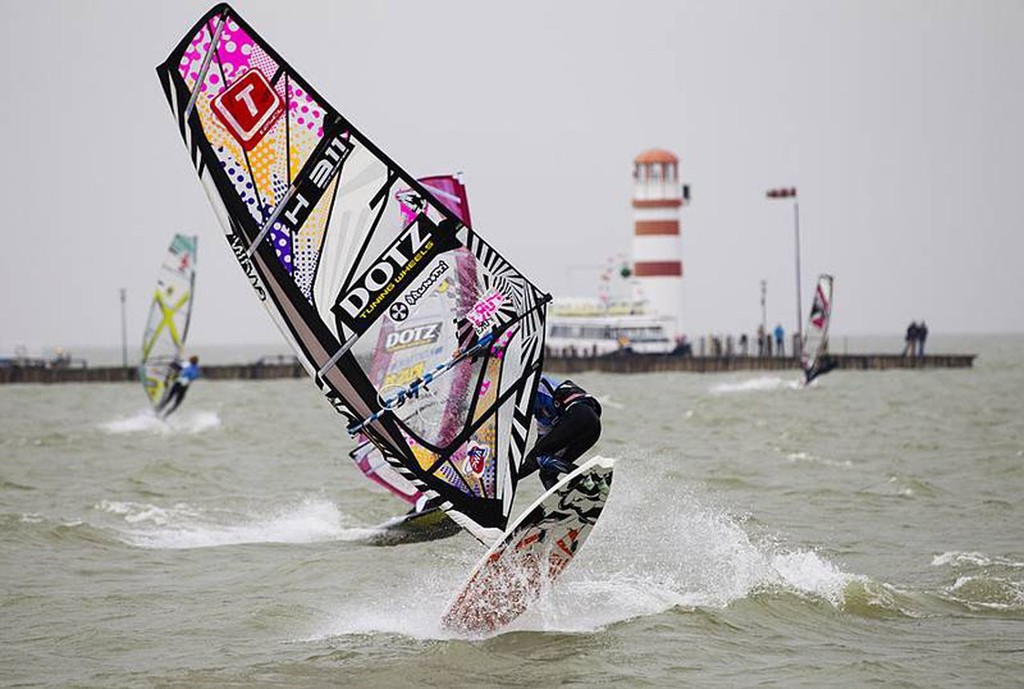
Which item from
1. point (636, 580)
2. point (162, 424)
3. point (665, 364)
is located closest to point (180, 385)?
point (162, 424)

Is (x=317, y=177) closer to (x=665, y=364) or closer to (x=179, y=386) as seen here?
(x=179, y=386)

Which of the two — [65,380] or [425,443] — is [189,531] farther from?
[65,380]

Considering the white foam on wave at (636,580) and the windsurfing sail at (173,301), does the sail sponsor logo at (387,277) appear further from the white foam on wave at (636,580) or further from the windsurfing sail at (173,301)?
the windsurfing sail at (173,301)

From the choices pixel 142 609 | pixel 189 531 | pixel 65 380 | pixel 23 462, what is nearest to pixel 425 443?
pixel 142 609

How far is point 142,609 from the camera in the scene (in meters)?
10.3

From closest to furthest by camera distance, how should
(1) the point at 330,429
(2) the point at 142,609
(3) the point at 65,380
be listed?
(2) the point at 142,609 < (1) the point at 330,429 < (3) the point at 65,380

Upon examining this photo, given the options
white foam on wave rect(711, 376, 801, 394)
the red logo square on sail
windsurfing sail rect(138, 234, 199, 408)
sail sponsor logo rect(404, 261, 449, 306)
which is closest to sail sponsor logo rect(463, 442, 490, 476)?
sail sponsor logo rect(404, 261, 449, 306)

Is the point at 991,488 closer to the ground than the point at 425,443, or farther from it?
closer to the ground

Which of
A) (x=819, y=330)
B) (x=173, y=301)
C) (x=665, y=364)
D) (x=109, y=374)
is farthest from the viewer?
(x=665, y=364)

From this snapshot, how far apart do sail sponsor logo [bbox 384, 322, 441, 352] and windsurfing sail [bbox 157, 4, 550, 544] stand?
34mm

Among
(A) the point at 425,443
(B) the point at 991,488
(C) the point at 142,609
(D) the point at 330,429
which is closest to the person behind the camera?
(A) the point at 425,443

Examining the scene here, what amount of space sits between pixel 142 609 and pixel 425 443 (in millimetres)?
2873

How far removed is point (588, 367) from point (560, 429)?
164 ft

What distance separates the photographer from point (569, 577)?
10750mm
